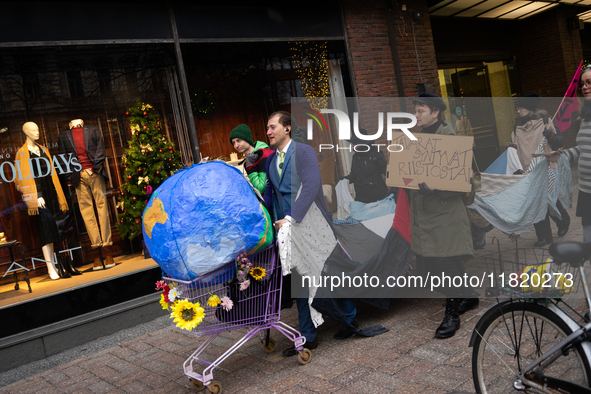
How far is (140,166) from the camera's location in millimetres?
6422

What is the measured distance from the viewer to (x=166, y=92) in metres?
6.70

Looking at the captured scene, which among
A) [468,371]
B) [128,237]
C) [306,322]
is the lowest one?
[468,371]

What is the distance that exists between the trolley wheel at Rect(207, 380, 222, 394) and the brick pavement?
116 mm

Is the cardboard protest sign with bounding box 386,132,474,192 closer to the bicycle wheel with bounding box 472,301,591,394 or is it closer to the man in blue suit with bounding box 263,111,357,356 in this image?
the man in blue suit with bounding box 263,111,357,356

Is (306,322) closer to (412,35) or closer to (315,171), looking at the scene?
(315,171)

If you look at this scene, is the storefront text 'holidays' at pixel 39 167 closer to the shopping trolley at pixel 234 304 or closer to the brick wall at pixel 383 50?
the shopping trolley at pixel 234 304

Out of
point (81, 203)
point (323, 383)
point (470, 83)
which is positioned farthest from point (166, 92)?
point (470, 83)

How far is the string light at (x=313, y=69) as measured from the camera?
7961 millimetres

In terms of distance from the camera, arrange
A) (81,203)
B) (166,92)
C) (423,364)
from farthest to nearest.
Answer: (166,92), (81,203), (423,364)

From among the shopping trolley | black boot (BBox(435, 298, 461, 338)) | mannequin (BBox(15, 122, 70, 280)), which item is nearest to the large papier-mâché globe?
the shopping trolley

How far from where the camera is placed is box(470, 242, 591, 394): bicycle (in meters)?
2.27

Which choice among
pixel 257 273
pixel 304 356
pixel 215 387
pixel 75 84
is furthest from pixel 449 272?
pixel 75 84

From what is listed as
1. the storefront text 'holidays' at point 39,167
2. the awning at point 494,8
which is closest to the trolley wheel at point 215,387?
the storefront text 'holidays' at point 39,167

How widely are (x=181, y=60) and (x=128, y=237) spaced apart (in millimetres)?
2519
